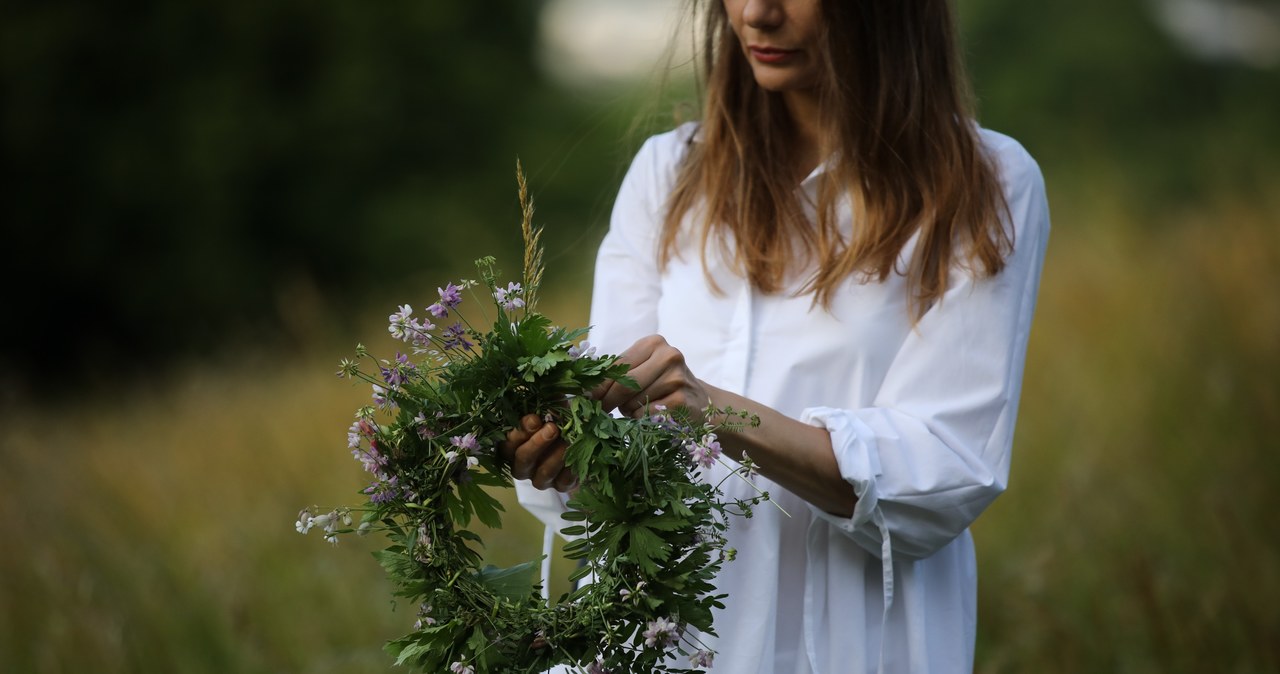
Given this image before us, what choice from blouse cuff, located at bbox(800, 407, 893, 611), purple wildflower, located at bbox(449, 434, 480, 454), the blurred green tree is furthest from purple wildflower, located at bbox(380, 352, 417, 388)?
the blurred green tree

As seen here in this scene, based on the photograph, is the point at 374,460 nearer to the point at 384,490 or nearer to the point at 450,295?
the point at 384,490

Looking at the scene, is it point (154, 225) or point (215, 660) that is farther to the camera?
point (154, 225)

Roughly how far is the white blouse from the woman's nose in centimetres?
36

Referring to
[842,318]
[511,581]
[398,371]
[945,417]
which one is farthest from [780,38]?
[511,581]

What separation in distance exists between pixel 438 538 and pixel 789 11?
1120 millimetres

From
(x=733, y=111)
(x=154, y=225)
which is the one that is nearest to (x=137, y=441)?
(x=733, y=111)

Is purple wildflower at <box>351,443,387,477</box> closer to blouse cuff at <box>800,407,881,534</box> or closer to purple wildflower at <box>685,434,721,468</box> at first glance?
purple wildflower at <box>685,434,721,468</box>

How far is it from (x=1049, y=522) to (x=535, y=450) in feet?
10.5

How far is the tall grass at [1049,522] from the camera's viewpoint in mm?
3742

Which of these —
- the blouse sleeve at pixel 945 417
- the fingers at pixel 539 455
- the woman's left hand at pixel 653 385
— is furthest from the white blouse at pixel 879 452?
the fingers at pixel 539 455

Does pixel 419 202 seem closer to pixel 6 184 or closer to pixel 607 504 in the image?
pixel 6 184

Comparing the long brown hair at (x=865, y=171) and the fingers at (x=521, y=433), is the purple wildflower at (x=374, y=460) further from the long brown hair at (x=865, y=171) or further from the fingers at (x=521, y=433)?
the long brown hair at (x=865, y=171)

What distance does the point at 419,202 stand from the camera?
15516 millimetres

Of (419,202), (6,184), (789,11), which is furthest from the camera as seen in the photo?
(419,202)
